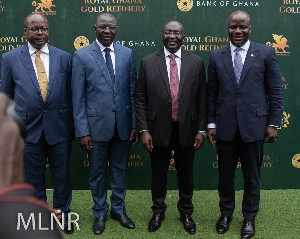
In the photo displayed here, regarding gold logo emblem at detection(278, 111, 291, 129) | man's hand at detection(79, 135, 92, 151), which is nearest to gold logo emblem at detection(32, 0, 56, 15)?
man's hand at detection(79, 135, 92, 151)

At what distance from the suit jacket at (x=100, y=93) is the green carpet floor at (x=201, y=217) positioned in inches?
31.0

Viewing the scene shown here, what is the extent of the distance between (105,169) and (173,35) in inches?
49.0

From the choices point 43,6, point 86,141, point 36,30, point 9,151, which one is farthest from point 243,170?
point 9,151

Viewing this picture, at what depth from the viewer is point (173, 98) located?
333 centimetres

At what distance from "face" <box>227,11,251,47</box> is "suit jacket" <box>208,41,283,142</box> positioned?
0.09 metres

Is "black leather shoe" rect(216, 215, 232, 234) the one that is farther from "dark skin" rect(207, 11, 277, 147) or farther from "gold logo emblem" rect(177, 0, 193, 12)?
"gold logo emblem" rect(177, 0, 193, 12)

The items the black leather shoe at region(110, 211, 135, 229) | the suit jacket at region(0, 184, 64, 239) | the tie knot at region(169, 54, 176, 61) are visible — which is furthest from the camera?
the black leather shoe at region(110, 211, 135, 229)

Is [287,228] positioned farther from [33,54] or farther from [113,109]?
[33,54]

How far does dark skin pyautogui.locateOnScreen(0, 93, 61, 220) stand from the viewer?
0.61 meters

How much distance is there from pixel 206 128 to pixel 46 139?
1284 mm

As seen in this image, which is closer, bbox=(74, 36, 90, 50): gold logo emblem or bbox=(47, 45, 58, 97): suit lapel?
bbox=(47, 45, 58, 97): suit lapel

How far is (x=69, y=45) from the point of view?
4.34m

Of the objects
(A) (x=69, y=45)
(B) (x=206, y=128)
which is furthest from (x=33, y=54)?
(B) (x=206, y=128)

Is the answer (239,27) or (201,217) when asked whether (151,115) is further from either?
(201,217)
